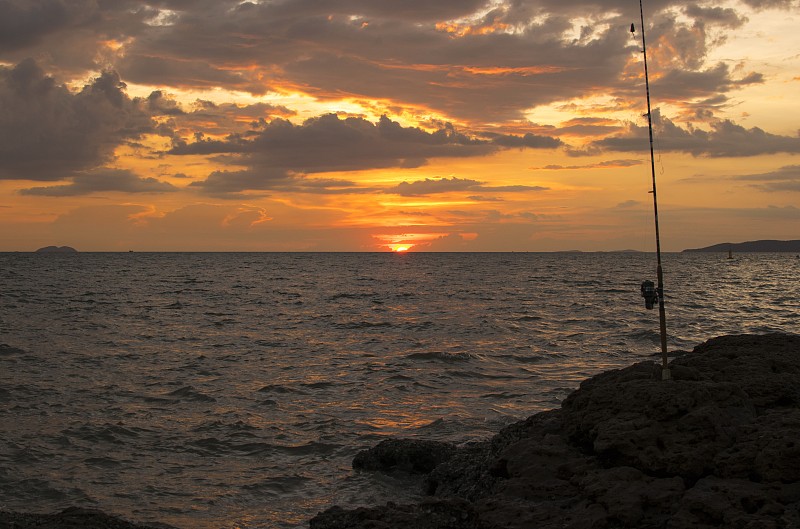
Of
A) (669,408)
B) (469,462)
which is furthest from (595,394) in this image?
(469,462)

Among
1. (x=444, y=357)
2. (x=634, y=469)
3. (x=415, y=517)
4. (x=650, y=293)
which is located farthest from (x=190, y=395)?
(x=634, y=469)

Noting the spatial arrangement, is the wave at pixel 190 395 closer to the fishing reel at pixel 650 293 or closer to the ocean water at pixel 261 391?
the ocean water at pixel 261 391

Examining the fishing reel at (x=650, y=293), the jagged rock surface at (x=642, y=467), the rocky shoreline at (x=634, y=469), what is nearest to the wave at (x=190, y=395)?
the rocky shoreline at (x=634, y=469)

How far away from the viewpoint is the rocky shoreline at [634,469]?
19.8 feet

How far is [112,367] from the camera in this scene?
1950cm

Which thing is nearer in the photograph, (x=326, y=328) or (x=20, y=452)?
(x=20, y=452)

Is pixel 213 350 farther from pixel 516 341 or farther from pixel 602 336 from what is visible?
pixel 602 336

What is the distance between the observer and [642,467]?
6773mm

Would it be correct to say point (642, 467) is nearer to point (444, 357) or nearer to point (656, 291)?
point (656, 291)

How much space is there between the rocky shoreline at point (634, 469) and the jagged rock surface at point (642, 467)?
0.01 metres

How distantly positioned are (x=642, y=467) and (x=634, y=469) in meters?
0.10

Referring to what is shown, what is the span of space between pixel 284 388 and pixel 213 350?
24.9 ft

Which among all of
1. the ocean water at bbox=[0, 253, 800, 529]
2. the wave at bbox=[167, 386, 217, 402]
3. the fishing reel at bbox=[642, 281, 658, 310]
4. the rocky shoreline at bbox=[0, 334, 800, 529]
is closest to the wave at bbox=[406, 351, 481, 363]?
the ocean water at bbox=[0, 253, 800, 529]

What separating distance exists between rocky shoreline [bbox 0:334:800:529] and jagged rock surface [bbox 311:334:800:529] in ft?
0.04
